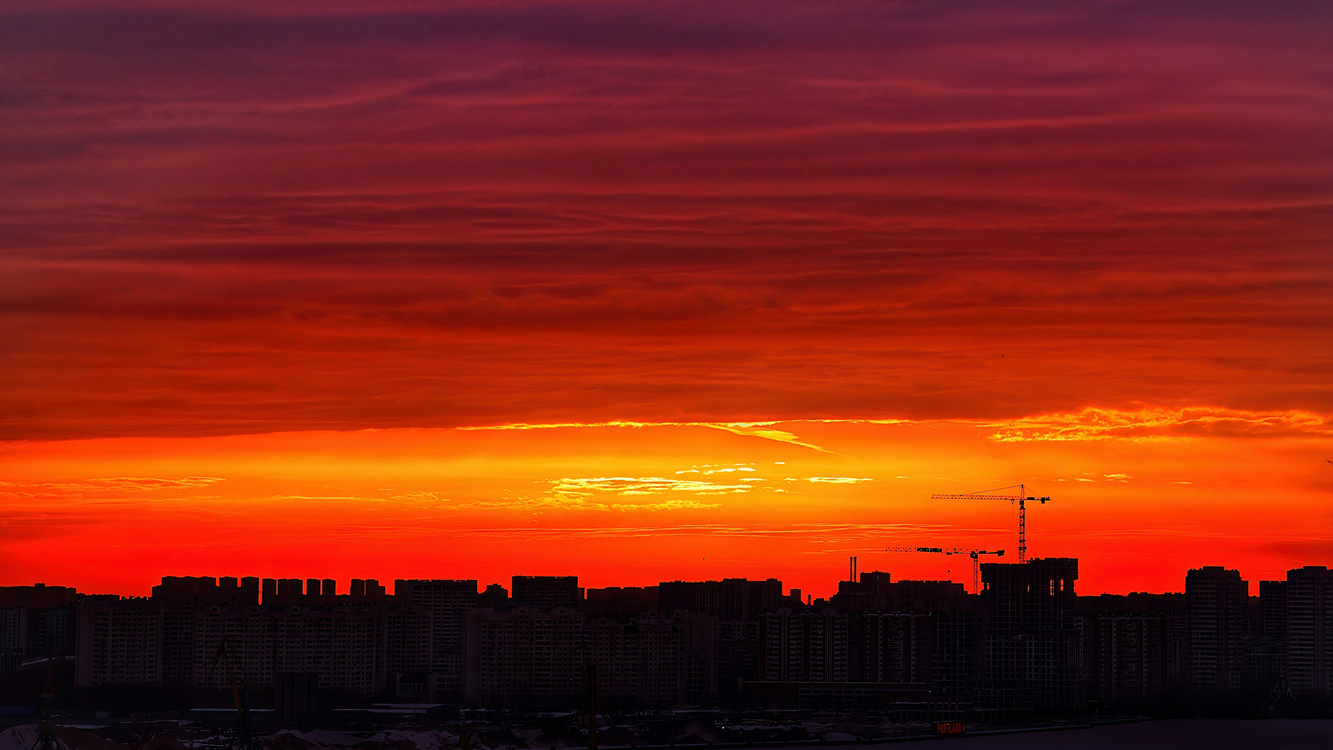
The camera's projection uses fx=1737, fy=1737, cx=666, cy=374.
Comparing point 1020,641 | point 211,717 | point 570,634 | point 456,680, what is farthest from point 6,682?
point 1020,641

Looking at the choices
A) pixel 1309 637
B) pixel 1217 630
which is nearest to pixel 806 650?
pixel 1217 630

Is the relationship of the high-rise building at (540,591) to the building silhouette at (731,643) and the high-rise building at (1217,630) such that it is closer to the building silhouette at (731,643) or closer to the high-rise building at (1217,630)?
the building silhouette at (731,643)

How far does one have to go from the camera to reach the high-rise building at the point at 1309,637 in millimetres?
82125

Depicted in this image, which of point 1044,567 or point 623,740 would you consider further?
point 1044,567

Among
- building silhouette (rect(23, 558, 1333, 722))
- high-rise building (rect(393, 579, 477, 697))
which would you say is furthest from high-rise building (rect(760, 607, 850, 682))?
high-rise building (rect(393, 579, 477, 697))

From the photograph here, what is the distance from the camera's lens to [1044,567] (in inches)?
3295

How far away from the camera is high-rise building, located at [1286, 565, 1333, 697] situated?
82.1m

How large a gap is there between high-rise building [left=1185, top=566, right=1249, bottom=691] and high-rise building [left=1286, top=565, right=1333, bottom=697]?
2.65 m

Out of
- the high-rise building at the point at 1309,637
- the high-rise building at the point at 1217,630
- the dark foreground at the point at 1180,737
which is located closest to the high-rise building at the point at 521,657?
the dark foreground at the point at 1180,737

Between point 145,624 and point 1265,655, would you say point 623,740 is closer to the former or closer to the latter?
point 145,624

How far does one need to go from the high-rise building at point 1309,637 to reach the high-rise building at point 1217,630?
2.65 metres

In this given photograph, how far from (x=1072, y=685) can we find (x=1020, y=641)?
3.10 m

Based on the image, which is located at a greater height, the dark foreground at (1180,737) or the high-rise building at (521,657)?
the high-rise building at (521,657)

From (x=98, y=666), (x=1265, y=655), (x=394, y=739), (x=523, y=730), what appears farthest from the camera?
(x=1265, y=655)
